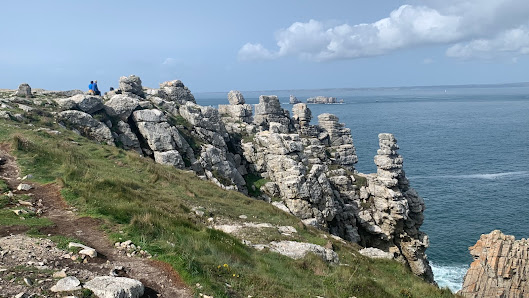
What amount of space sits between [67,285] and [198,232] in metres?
6.76

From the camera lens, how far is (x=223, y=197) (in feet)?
105

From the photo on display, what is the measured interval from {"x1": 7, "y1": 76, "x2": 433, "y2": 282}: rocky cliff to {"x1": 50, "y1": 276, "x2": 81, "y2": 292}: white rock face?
32784mm

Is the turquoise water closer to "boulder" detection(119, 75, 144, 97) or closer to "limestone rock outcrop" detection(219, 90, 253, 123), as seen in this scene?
"limestone rock outcrop" detection(219, 90, 253, 123)

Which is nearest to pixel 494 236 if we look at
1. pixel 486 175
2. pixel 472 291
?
pixel 472 291

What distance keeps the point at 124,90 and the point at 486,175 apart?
3437 inches

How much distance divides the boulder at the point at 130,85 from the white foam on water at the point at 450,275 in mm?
53439

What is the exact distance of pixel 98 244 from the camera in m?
13.3

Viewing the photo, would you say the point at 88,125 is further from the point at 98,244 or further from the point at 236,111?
the point at 98,244

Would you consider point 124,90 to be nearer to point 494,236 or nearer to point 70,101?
point 70,101

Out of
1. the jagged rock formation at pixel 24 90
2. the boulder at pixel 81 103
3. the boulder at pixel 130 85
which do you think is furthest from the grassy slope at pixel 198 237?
the boulder at pixel 130 85

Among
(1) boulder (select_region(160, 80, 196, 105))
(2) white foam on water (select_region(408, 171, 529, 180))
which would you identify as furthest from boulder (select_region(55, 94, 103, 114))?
(2) white foam on water (select_region(408, 171, 529, 180))

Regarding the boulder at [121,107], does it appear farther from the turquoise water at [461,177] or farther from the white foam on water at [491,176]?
the white foam on water at [491,176]

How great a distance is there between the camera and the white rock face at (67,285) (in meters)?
9.64

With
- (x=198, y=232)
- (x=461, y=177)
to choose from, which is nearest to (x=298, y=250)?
(x=198, y=232)
